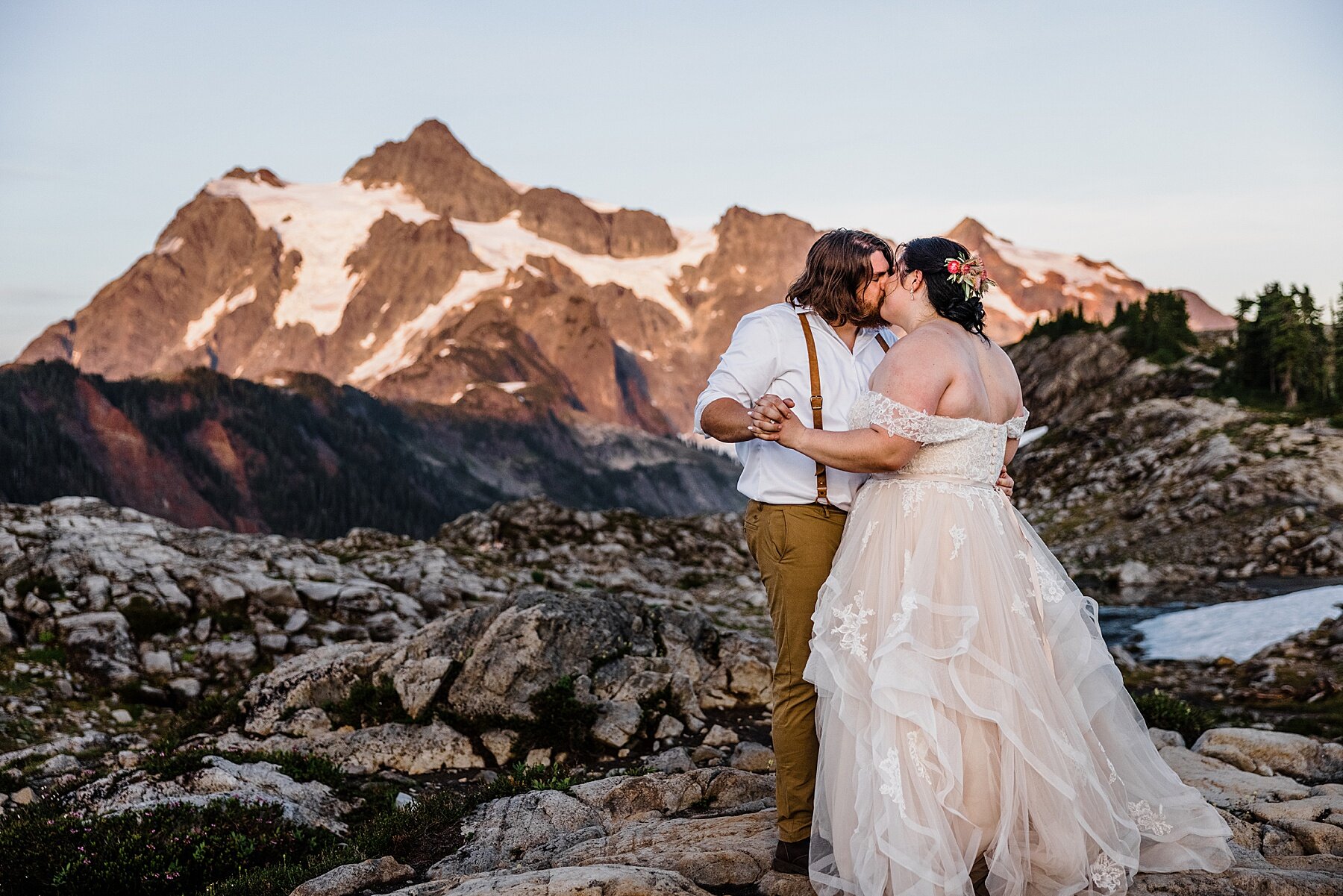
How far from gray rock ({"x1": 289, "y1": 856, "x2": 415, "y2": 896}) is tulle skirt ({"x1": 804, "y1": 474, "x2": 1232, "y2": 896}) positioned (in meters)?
3.36

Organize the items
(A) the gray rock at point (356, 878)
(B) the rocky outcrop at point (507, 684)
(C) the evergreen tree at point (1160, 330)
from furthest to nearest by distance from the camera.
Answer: (C) the evergreen tree at point (1160, 330) → (B) the rocky outcrop at point (507, 684) → (A) the gray rock at point (356, 878)

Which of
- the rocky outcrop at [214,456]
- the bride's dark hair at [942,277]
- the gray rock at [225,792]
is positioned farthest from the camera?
the rocky outcrop at [214,456]

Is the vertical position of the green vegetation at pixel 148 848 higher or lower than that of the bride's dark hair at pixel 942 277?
lower

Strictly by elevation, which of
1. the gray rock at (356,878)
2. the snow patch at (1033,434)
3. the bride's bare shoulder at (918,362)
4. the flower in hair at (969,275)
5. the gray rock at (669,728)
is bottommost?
the snow patch at (1033,434)

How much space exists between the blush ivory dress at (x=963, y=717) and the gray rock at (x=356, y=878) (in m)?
3.36

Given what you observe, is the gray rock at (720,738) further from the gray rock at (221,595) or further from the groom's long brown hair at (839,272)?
the gray rock at (221,595)

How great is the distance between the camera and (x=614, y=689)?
12.7 metres

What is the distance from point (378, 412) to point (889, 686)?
182m

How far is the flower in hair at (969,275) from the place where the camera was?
5.91 metres

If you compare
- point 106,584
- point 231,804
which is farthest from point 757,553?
point 106,584

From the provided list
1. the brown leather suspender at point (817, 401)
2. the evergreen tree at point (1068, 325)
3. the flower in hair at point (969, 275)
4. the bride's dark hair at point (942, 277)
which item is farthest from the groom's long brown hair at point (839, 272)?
the evergreen tree at point (1068, 325)

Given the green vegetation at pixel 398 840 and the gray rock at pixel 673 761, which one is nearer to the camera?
the green vegetation at pixel 398 840

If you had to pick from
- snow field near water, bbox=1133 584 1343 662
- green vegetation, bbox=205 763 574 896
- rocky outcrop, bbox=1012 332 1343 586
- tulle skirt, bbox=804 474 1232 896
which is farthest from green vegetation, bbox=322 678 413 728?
rocky outcrop, bbox=1012 332 1343 586

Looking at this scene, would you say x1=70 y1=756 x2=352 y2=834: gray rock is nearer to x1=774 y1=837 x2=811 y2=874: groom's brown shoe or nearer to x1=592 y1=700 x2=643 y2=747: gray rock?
Answer: x1=592 y1=700 x2=643 y2=747: gray rock
